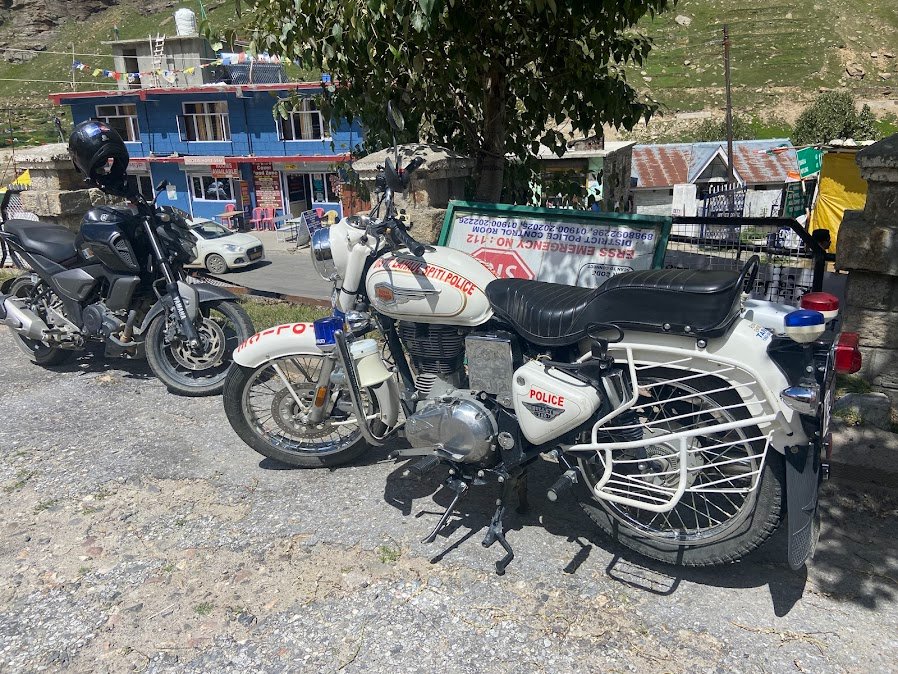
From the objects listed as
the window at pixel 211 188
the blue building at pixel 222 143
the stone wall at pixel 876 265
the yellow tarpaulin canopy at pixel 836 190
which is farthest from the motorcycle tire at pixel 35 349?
the window at pixel 211 188

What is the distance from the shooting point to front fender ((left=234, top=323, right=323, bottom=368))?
403 cm

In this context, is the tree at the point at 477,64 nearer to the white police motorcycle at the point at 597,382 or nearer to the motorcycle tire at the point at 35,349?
the white police motorcycle at the point at 597,382

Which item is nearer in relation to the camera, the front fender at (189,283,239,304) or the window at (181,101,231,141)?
the front fender at (189,283,239,304)

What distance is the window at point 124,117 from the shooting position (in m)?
30.9

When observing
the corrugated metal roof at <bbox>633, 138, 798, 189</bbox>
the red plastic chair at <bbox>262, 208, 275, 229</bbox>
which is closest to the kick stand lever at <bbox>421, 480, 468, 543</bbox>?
the corrugated metal roof at <bbox>633, 138, 798, 189</bbox>

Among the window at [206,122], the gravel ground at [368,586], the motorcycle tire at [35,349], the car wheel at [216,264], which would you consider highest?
the window at [206,122]

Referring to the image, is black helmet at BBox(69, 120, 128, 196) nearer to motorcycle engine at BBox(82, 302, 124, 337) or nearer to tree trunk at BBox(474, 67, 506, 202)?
motorcycle engine at BBox(82, 302, 124, 337)

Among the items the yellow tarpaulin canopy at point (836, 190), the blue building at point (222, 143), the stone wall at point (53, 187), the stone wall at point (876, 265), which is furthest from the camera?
the blue building at point (222, 143)

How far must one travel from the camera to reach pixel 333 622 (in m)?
3.02

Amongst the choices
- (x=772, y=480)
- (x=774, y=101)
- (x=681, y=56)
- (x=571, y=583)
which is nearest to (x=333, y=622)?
(x=571, y=583)

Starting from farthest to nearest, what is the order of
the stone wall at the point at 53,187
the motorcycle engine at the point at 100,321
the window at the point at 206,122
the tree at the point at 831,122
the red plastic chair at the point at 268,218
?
the tree at the point at 831,122, the red plastic chair at the point at 268,218, the window at the point at 206,122, the stone wall at the point at 53,187, the motorcycle engine at the point at 100,321

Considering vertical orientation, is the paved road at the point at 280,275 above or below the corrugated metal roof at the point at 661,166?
below

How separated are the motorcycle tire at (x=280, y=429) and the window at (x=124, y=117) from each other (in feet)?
101

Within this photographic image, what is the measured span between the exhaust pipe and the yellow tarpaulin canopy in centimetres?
1942
